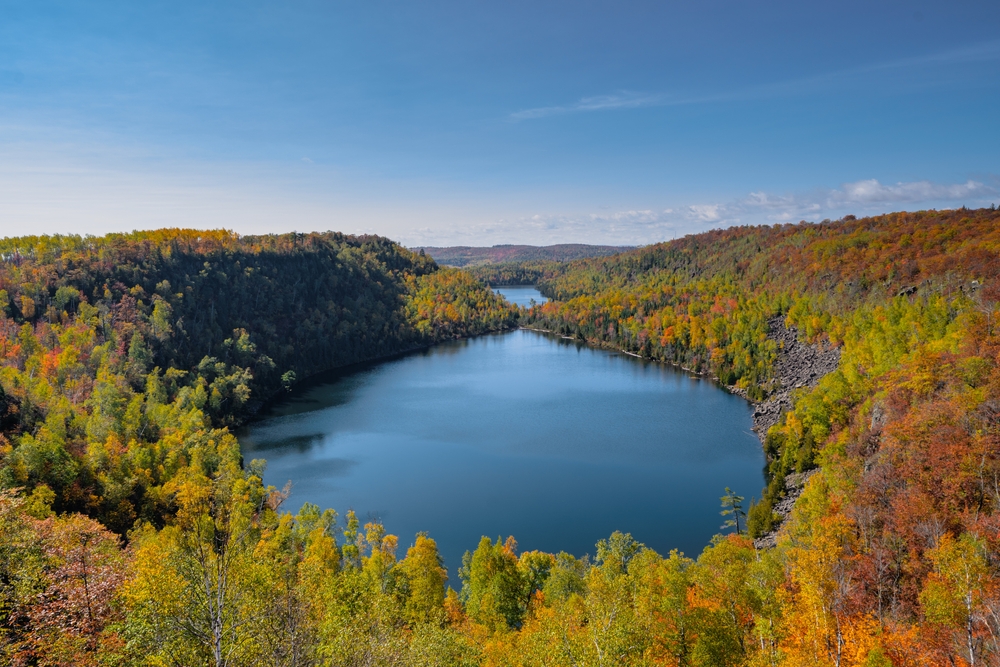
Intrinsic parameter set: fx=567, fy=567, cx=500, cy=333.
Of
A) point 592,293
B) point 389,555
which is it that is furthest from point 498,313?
point 389,555

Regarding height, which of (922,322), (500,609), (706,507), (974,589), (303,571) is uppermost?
(922,322)

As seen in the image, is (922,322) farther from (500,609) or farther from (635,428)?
(500,609)

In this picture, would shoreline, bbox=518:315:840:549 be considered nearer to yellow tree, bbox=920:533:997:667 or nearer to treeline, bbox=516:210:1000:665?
treeline, bbox=516:210:1000:665

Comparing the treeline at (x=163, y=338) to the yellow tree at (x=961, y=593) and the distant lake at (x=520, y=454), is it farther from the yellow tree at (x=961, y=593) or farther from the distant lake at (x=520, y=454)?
the yellow tree at (x=961, y=593)

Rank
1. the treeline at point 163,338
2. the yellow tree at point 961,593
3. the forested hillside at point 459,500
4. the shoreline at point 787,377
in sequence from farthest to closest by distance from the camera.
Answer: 1. the shoreline at point 787,377
2. the treeline at point 163,338
3. the yellow tree at point 961,593
4. the forested hillside at point 459,500

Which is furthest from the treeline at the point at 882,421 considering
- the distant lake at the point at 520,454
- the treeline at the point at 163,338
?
the treeline at the point at 163,338
